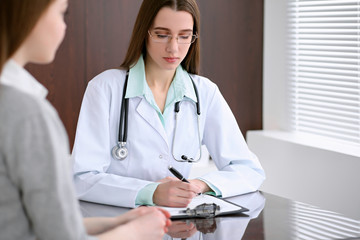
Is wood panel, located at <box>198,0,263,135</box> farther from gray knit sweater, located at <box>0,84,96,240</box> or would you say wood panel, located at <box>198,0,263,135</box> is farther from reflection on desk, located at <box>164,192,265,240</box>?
gray knit sweater, located at <box>0,84,96,240</box>

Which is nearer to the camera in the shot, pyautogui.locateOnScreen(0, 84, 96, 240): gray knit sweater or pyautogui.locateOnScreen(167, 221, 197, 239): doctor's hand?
pyautogui.locateOnScreen(0, 84, 96, 240): gray knit sweater

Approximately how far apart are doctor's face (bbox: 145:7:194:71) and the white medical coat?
0.64 ft

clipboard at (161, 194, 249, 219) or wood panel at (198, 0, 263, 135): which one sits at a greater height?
wood panel at (198, 0, 263, 135)

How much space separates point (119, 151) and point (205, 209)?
2.06ft

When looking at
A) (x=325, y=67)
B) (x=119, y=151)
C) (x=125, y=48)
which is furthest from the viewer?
(x=125, y=48)

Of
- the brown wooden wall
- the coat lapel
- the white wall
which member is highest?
the brown wooden wall

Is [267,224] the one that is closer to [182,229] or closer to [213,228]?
[213,228]

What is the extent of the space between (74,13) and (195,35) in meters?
1.57

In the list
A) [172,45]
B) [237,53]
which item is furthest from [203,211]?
[237,53]

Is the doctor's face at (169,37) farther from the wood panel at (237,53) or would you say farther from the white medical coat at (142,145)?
the wood panel at (237,53)

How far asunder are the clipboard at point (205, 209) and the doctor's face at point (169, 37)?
72 centimetres

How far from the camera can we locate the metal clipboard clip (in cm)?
187

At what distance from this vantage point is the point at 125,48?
4.05 m

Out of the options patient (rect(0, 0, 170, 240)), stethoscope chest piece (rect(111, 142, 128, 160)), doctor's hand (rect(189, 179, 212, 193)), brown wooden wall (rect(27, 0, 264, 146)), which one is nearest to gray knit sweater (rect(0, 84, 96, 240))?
patient (rect(0, 0, 170, 240))
